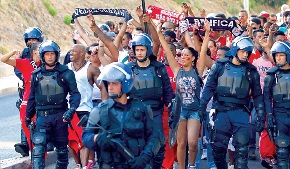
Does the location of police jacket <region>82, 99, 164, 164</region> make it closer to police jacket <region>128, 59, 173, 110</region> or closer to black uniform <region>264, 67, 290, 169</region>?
police jacket <region>128, 59, 173, 110</region>

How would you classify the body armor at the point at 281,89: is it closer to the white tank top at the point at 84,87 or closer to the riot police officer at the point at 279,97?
the riot police officer at the point at 279,97

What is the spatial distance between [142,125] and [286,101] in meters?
3.36

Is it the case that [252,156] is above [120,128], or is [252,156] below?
below

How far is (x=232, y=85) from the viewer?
9438mm

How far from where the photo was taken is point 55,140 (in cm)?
970

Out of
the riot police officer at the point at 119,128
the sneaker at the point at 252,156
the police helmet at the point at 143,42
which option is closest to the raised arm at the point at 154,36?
the police helmet at the point at 143,42

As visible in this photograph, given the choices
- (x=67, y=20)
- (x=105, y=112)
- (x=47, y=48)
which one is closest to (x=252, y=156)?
(x=47, y=48)

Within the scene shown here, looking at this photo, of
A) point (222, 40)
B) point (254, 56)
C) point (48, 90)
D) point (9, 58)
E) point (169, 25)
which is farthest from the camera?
point (222, 40)

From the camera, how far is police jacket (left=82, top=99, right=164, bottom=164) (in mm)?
6738

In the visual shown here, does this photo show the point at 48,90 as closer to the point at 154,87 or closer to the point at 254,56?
the point at 154,87

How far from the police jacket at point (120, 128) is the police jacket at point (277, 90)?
3189 millimetres

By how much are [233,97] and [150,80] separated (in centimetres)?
107

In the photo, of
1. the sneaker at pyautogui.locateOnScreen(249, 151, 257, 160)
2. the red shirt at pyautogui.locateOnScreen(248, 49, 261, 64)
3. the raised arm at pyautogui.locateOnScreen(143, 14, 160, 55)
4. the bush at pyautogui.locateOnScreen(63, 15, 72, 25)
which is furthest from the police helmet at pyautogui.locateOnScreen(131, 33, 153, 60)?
the bush at pyautogui.locateOnScreen(63, 15, 72, 25)

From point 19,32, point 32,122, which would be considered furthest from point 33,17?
point 32,122
